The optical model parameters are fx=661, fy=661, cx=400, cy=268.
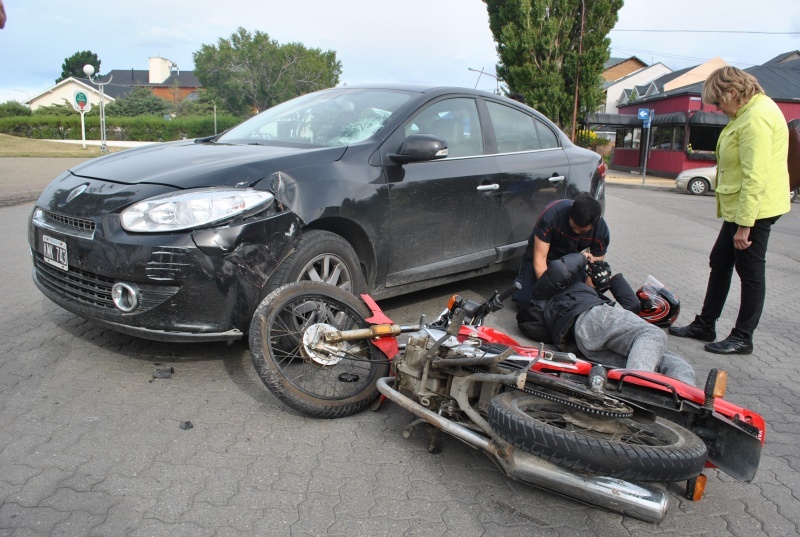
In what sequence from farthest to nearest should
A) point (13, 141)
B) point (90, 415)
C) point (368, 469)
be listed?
1. point (13, 141)
2. point (90, 415)
3. point (368, 469)

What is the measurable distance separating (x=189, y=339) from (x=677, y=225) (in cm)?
1110

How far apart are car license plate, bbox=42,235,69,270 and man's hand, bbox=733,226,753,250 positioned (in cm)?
421

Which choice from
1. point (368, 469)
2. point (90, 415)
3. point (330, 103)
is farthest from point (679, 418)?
point (330, 103)

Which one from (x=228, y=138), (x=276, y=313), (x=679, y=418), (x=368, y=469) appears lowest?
(x=368, y=469)

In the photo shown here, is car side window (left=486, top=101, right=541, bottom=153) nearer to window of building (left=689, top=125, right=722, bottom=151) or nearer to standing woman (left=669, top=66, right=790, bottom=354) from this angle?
standing woman (left=669, top=66, right=790, bottom=354)

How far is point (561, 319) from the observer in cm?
420

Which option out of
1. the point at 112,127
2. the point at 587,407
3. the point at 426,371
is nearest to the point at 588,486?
the point at 587,407

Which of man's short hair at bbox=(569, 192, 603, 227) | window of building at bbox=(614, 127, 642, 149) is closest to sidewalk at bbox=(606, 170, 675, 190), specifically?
window of building at bbox=(614, 127, 642, 149)

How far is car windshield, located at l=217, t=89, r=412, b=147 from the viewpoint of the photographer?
435 centimetres

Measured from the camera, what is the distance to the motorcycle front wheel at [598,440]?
233 centimetres

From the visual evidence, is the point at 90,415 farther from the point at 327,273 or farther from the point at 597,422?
the point at 597,422

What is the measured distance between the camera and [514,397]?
274cm

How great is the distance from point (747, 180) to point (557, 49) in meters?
28.1

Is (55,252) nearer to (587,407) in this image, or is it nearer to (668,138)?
(587,407)
